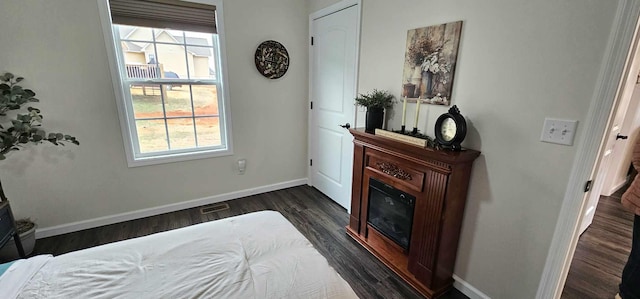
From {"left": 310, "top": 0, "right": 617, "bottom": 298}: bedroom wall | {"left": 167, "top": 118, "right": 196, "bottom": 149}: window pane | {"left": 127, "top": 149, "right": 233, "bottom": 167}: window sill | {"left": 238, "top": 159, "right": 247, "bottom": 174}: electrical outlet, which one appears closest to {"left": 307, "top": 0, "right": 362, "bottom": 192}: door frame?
{"left": 310, "top": 0, "right": 617, "bottom": 298}: bedroom wall

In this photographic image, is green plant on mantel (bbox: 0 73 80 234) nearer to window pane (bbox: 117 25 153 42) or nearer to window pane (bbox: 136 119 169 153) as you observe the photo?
window pane (bbox: 136 119 169 153)

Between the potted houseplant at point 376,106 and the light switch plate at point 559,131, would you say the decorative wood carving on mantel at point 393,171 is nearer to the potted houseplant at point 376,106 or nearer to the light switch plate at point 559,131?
the potted houseplant at point 376,106

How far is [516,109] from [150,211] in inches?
127

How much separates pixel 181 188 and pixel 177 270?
2.00 m

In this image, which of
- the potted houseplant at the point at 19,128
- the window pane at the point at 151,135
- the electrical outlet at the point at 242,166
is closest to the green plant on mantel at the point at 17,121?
the potted houseplant at the point at 19,128

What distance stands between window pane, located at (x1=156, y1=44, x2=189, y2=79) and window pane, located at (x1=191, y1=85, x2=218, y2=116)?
185mm

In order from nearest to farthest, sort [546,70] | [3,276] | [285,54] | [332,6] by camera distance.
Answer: [3,276] < [546,70] < [332,6] < [285,54]

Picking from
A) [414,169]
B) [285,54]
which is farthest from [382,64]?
[285,54]

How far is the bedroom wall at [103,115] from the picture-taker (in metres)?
2.08

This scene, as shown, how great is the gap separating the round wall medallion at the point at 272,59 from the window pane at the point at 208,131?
2.51 feet

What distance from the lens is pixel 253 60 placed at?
115 inches

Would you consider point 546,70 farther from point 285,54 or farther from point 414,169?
point 285,54

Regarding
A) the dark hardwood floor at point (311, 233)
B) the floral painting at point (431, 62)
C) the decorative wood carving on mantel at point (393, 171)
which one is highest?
the floral painting at point (431, 62)

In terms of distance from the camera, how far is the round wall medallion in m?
2.92
